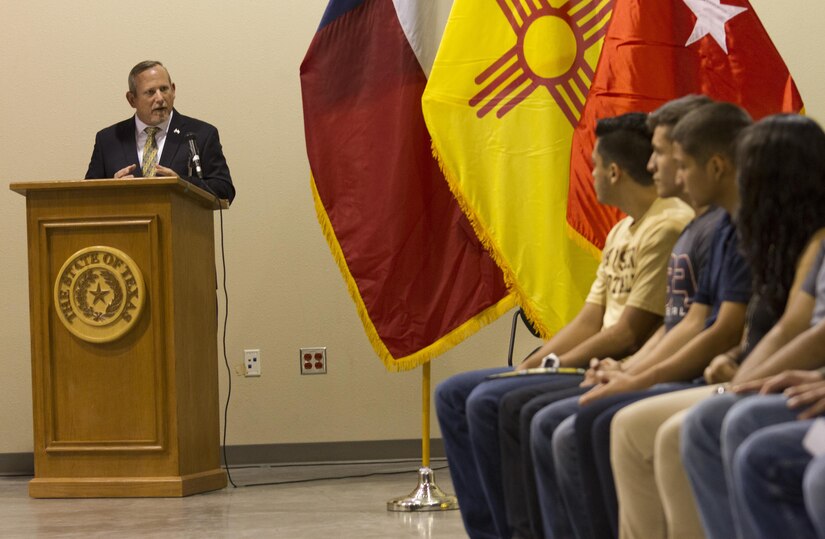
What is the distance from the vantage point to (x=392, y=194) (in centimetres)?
405

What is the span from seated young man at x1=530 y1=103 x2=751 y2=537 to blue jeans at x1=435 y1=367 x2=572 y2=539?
1.19 ft

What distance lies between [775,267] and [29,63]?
172 inches

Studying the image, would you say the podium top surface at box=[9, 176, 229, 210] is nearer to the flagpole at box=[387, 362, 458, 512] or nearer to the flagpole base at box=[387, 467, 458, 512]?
the flagpole at box=[387, 362, 458, 512]

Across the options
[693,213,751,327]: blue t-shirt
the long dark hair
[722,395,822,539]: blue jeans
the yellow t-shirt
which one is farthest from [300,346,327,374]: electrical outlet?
[722,395,822,539]: blue jeans

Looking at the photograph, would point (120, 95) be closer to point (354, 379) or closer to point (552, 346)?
point (354, 379)

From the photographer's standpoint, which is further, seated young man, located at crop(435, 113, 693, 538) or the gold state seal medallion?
the gold state seal medallion

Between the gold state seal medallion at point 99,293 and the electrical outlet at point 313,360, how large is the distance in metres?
1.32

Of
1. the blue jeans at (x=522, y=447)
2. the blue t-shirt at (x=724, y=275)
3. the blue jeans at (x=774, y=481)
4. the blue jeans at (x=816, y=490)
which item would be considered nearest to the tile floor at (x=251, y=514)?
the blue jeans at (x=522, y=447)

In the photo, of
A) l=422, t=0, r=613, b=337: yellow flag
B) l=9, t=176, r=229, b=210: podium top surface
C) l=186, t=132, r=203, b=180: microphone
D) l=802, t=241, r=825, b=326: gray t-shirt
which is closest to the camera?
l=802, t=241, r=825, b=326: gray t-shirt

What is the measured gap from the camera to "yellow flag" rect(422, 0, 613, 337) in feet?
12.6

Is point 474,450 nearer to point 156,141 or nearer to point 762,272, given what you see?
point 762,272

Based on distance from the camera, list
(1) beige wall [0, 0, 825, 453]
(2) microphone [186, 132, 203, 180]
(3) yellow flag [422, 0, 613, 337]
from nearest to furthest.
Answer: (3) yellow flag [422, 0, 613, 337], (2) microphone [186, 132, 203, 180], (1) beige wall [0, 0, 825, 453]

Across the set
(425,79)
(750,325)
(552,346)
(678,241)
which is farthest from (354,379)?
(750,325)

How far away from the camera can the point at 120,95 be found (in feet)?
18.2
